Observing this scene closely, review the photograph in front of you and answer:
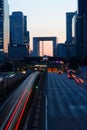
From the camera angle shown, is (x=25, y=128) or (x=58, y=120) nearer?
(x=25, y=128)

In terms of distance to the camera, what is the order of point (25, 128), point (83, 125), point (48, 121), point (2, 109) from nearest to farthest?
1. point (25, 128)
2. point (83, 125)
3. point (48, 121)
4. point (2, 109)

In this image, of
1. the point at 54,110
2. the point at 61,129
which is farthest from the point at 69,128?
the point at 54,110

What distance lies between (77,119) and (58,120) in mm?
2331

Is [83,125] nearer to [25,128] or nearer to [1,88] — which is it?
[25,128]

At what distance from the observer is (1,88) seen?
6031 cm

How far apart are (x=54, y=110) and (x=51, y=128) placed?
63.5ft

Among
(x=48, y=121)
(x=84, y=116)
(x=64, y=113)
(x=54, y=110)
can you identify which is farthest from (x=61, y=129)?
(x=54, y=110)

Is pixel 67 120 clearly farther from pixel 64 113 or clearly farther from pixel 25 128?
pixel 25 128

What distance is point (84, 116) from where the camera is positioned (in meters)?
55.4

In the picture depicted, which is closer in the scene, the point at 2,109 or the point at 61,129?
the point at 61,129

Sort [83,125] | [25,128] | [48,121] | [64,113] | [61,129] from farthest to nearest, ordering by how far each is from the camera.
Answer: [64,113] → [48,121] → [83,125] → [61,129] → [25,128]

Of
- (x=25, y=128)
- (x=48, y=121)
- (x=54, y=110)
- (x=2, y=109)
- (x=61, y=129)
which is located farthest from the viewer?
(x=54, y=110)

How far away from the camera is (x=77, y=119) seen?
5200cm

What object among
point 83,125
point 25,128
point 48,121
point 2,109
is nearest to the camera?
point 25,128
